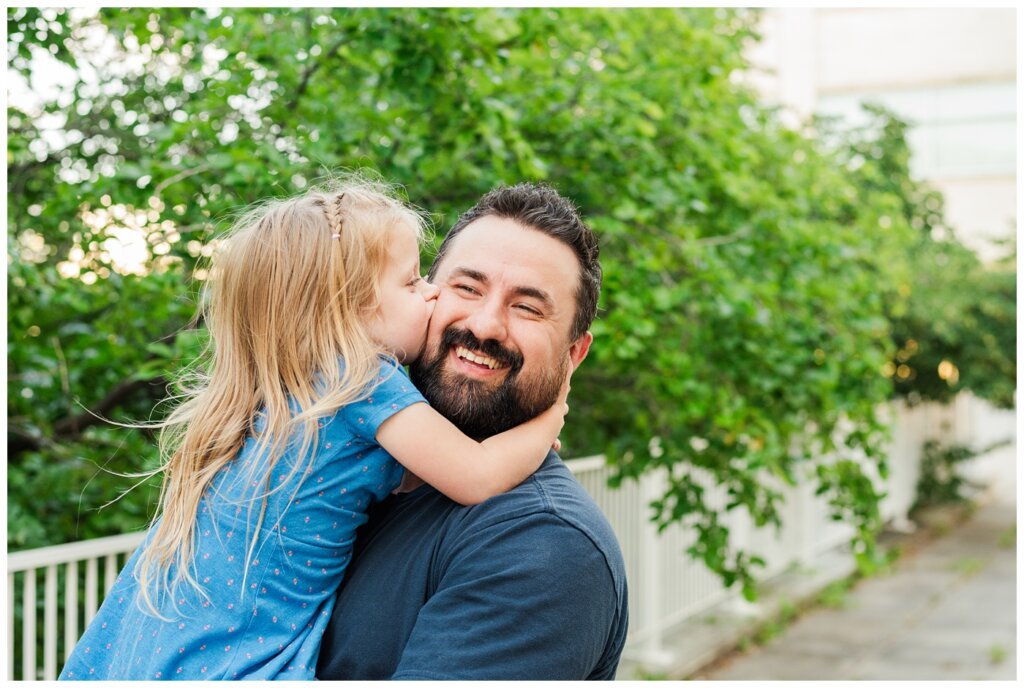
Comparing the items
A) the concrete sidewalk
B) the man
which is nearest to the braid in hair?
the man

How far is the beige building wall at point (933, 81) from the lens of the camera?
18.3 m

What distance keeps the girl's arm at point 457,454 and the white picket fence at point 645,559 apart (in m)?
1.95

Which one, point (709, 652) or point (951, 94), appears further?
point (951, 94)

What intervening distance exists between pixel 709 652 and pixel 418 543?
20.3 ft

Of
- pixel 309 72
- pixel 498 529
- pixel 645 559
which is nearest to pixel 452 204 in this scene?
pixel 309 72

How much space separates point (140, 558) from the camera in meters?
2.05

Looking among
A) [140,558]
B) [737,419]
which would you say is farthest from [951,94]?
[140,558]

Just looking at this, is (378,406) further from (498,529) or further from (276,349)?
(498,529)

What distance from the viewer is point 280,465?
6.49 ft

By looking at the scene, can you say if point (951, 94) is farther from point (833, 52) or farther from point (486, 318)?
point (486, 318)

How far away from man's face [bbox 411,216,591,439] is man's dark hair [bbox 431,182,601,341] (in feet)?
0.07

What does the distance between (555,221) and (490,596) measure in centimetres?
83

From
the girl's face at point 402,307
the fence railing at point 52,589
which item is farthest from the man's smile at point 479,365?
the fence railing at point 52,589

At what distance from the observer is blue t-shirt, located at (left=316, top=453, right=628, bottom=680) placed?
68.6 inches
